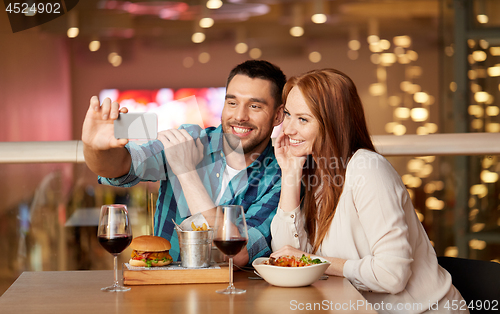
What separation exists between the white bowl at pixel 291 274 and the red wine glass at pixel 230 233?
0.08 meters

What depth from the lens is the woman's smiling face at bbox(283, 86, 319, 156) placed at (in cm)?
153

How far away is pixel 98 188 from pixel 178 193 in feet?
3.15

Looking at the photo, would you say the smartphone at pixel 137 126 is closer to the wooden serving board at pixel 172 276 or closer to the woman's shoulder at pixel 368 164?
the wooden serving board at pixel 172 276

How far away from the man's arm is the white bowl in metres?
0.55

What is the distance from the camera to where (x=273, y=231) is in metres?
1.52

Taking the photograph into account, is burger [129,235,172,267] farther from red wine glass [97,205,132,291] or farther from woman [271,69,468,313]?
woman [271,69,468,313]

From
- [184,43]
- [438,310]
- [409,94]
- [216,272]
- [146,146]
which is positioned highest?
[184,43]

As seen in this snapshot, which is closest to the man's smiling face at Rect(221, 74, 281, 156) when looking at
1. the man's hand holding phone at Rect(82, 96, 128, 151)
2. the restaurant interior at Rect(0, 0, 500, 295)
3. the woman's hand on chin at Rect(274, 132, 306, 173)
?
the woman's hand on chin at Rect(274, 132, 306, 173)

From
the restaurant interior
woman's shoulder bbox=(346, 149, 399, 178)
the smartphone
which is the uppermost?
the restaurant interior

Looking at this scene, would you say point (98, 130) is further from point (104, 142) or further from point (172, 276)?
point (172, 276)

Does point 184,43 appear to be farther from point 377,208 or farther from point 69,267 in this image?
point 377,208

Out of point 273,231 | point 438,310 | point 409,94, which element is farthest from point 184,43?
point 438,310

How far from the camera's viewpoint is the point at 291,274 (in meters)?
1.14

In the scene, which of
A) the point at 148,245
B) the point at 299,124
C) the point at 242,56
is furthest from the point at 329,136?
the point at 242,56
